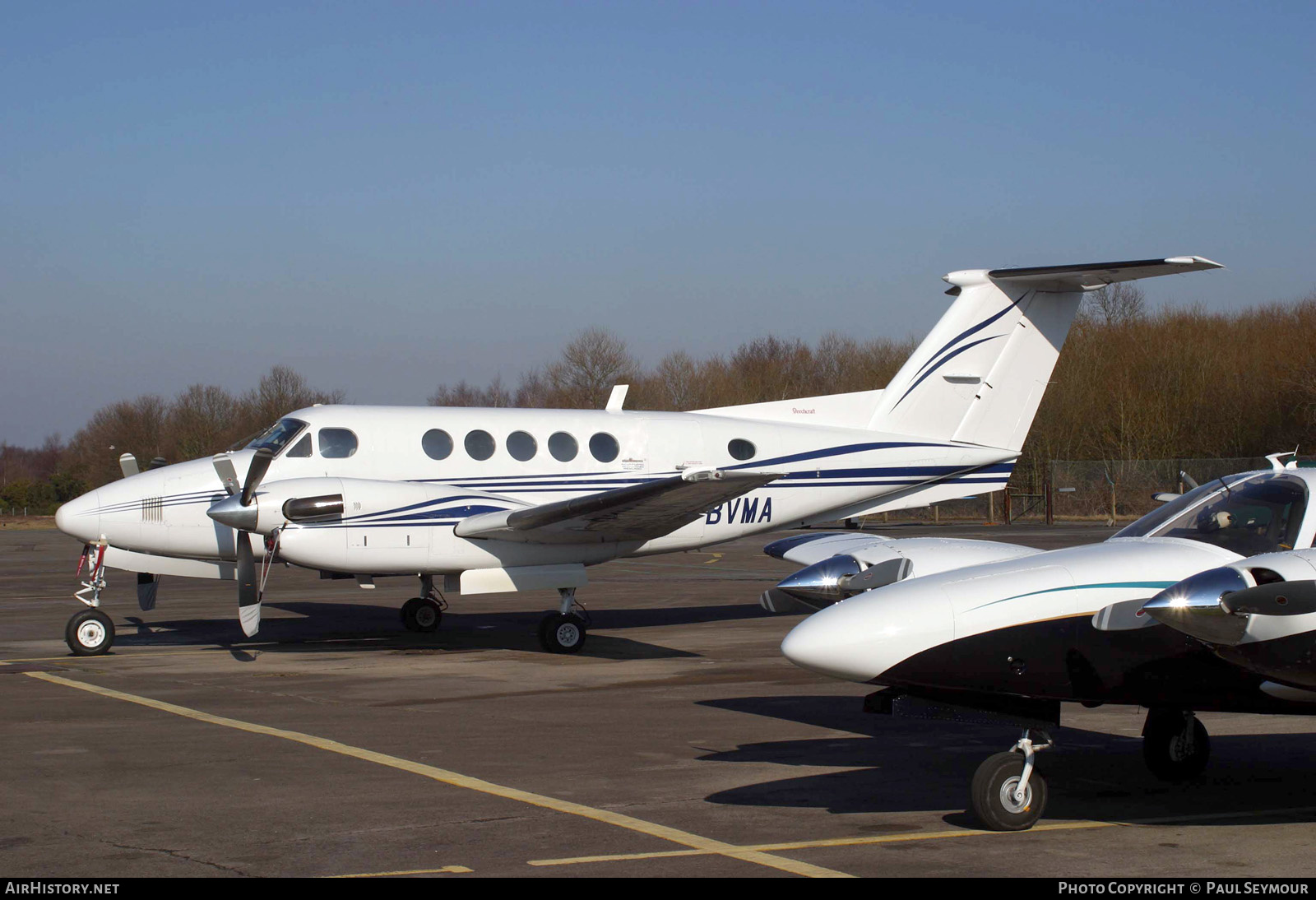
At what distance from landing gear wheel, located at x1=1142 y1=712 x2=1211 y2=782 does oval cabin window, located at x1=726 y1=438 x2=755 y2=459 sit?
29.7 feet

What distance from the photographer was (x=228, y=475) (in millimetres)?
13953

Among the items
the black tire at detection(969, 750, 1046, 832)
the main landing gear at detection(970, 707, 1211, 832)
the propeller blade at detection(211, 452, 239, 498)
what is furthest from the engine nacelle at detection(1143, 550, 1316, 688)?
the propeller blade at detection(211, 452, 239, 498)

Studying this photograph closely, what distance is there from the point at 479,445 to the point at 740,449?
3519mm

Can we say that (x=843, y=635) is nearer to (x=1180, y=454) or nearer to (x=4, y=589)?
(x=4, y=589)

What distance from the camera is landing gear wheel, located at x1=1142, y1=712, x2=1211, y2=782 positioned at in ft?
24.4

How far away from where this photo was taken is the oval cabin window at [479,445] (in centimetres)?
1510

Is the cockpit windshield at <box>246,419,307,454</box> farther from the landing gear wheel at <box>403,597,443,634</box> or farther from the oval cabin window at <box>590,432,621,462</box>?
the oval cabin window at <box>590,432,621,462</box>

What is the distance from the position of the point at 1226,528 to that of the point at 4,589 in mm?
23299

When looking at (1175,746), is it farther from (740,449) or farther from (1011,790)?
(740,449)

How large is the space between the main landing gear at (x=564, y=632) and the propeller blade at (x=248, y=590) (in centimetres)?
320

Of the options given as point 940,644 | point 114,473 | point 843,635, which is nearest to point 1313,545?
point 940,644

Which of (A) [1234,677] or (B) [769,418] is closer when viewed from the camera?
(A) [1234,677]

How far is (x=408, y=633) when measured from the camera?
1633 cm

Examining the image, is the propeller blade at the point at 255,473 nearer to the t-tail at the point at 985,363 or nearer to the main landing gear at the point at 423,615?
the main landing gear at the point at 423,615
